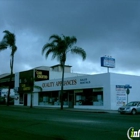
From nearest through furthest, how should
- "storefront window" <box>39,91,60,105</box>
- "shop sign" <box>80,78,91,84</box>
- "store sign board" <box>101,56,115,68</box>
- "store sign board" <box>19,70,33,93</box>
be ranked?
"shop sign" <box>80,78,91,84</box>
"store sign board" <box>101,56,115,68</box>
"storefront window" <box>39,91,60,105</box>
"store sign board" <box>19,70,33,93</box>

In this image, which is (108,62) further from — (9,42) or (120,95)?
(9,42)

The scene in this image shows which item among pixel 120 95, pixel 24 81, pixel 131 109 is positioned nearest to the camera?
pixel 131 109

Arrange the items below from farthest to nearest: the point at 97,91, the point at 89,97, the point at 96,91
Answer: the point at 89,97
the point at 96,91
the point at 97,91

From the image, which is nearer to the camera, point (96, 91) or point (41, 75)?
point (96, 91)

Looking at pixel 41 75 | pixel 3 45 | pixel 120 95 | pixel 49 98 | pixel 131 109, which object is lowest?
pixel 131 109

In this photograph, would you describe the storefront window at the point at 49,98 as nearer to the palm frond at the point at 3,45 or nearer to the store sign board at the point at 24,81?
the store sign board at the point at 24,81

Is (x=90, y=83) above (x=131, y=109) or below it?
above

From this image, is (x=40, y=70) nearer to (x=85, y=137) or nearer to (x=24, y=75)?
(x=24, y=75)

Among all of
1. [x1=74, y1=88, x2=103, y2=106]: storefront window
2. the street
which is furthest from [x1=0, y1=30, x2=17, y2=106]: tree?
the street

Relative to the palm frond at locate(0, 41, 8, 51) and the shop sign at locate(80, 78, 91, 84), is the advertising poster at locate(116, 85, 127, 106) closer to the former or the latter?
the shop sign at locate(80, 78, 91, 84)

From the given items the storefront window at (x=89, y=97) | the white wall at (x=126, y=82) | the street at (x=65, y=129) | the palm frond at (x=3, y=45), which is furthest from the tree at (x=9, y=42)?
the street at (x=65, y=129)

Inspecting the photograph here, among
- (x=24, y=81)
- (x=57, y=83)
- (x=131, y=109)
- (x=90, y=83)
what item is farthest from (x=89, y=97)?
(x=24, y=81)

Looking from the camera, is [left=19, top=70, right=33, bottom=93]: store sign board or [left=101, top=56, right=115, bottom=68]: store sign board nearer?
[left=101, top=56, right=115, bottom=68]: store sign board

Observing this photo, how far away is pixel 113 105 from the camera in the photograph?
117ft
